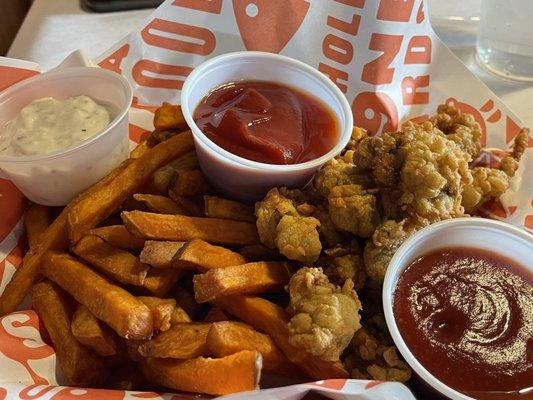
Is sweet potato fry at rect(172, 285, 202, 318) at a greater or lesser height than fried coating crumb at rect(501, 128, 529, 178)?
lesser

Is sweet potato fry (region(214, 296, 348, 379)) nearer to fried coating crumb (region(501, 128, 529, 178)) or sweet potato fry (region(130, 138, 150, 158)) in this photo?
sweet potato fry (region(130, 138, 150, 158))

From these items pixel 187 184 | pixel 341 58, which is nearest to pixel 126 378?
pixel 187 184

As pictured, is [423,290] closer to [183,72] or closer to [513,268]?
[513,268]

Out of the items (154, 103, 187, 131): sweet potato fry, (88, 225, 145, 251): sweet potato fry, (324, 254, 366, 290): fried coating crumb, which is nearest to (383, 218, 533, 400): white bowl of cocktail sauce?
(324, 254, 366, 290): fried coating crumb

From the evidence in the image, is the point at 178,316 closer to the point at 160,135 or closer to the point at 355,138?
the point at 160,135

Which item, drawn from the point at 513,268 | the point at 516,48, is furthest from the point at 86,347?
the point at 516,48

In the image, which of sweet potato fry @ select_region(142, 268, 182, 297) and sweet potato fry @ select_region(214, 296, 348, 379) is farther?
sweet potato fry @ select_region(142, 268, 182, 297)
